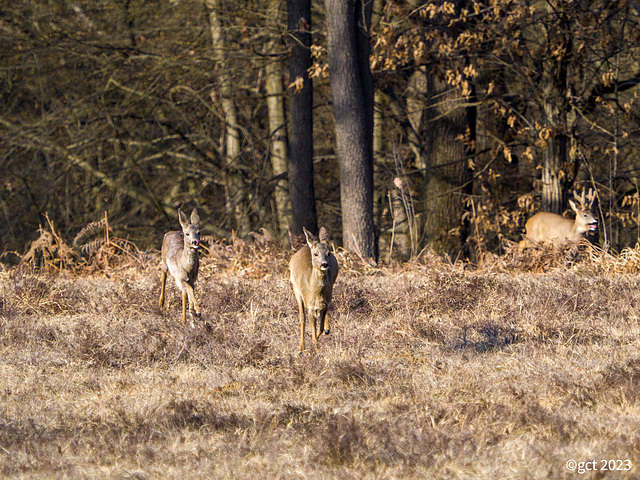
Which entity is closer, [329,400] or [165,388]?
[329,400]

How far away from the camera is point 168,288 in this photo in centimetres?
898

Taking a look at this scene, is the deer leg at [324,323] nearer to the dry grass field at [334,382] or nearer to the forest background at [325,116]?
the dry grass field at [334,382]

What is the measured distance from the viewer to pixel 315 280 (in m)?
6.22

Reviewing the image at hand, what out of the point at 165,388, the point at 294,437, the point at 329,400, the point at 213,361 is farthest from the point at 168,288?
the point at 294,437

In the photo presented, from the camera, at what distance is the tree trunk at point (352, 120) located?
11672 millimetres

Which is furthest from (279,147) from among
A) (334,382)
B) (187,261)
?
(334,382)

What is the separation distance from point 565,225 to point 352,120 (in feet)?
12.7

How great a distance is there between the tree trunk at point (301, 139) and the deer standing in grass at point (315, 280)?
282 inches

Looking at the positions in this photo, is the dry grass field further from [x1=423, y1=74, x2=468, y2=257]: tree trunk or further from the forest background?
[x1=423, y1=74, x2=468, y2=257]: tree trunk

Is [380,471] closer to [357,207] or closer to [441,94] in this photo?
[357,207]

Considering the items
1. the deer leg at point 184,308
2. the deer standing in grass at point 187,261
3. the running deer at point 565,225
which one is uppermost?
the deer standing in grass at point 187,261

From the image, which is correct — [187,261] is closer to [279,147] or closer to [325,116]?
[279,147]

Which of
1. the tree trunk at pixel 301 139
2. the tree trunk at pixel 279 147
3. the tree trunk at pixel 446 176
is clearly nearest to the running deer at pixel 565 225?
the tree trunk at pixel 446 176

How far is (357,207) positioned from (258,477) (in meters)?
8.21
